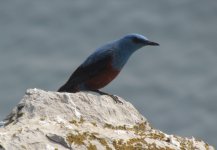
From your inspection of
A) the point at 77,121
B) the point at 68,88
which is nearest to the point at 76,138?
the point at 77,121

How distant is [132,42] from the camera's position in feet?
36.6

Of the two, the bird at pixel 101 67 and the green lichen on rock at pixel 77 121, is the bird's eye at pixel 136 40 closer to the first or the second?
the bird at pixel 101 67

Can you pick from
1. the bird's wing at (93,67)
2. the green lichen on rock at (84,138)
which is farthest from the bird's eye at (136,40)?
the green lichen on rock at (84,138)

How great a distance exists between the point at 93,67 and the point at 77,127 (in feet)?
13.1

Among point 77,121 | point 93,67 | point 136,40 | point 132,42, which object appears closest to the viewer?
point 77,121

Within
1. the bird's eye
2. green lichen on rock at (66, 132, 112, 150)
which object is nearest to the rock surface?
green lichen on rock at (66, 132, 112, 150)

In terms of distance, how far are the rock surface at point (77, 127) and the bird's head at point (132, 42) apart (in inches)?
112

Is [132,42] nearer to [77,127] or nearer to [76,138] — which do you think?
[77,127]

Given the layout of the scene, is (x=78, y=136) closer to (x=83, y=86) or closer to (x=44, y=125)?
(x=44, y=125)

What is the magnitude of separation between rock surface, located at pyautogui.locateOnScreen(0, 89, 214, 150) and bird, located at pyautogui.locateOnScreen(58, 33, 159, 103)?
96.5 inches

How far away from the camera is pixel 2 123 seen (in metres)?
7.26

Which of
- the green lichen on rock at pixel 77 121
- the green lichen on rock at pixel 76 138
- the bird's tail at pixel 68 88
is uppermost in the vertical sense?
the bird's tail at pixel 68 88

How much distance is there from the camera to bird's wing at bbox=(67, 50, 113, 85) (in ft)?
35.4

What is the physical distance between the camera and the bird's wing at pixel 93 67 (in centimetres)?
1080
